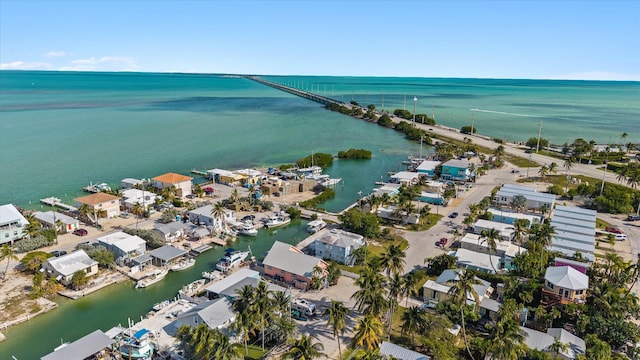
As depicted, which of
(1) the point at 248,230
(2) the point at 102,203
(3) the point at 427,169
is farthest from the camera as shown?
(3) the point at 427,169

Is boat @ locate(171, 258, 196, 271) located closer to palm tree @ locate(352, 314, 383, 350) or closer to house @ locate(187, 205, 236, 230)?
house @ locate(187, 205, 236, 230)

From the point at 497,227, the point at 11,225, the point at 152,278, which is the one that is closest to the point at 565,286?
the point at 497,227

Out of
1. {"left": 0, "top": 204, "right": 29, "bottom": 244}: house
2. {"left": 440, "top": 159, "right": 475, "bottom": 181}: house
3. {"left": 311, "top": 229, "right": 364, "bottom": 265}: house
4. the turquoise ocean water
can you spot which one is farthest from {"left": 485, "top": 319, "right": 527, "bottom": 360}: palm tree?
{"left": 440, "top": 159, "right": 475, "bottom": 181}: house

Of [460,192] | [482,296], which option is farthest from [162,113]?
[482,296]

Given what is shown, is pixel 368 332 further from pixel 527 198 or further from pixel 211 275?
pixel 527 198

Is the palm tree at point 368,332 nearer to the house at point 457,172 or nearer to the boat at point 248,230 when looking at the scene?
the boat at point 248,230

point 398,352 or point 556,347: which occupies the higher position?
point 556,347

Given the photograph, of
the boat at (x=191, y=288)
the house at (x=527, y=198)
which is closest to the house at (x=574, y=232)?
the house at (x=527, y=198)
